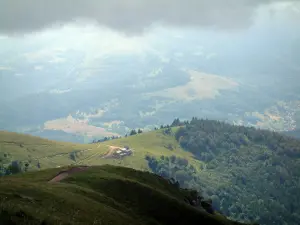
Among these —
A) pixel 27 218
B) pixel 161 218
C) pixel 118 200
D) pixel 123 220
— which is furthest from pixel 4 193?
pixel 161 218

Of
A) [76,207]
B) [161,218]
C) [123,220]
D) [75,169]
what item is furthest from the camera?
[75,169]

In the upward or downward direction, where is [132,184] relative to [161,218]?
upward

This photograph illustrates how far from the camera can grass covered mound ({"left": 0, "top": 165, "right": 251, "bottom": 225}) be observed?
182ft

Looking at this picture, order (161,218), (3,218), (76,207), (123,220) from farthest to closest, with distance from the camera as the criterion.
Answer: (161,218) → (123,220) → (76,207) → (3,218)

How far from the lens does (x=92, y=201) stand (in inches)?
3100

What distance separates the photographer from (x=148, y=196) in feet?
326

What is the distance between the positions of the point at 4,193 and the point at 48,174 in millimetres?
48562

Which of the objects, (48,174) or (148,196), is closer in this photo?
(148,196)

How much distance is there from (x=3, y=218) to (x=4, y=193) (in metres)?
13.4

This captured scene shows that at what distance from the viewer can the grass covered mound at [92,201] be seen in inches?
2184

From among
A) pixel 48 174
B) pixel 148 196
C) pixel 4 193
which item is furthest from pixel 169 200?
pixel 4 193

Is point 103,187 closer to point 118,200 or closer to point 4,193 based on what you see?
point 118,200

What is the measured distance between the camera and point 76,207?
6900 cm

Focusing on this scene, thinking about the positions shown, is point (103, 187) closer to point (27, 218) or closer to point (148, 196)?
point (148, 196)
